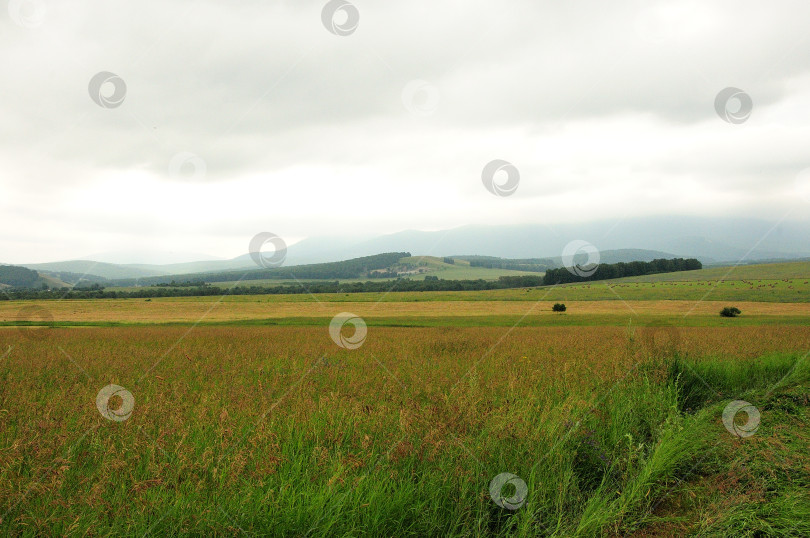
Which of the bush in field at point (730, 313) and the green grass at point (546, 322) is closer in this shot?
the green grass at point (546, 322)

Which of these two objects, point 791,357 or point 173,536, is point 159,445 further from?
point 791,357

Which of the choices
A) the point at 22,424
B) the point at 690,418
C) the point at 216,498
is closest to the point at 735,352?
the point at 690,418

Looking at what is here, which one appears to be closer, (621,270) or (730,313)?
(730,313)

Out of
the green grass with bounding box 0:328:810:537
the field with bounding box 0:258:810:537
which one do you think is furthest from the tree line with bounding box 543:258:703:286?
the green grass with bounding box 0:328:810:537

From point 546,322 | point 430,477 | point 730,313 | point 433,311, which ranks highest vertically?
point 430,477

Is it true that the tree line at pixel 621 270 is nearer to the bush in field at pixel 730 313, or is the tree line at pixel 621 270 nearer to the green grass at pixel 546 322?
the bush in field at pixel 730 313

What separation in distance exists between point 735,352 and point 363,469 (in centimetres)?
1274

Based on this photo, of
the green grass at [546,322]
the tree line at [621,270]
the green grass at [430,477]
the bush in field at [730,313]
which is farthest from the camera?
the tree line at [621,270]

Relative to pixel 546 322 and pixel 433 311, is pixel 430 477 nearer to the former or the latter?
pixel 546 322

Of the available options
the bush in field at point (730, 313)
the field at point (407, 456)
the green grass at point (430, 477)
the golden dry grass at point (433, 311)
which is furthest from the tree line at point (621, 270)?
the green grass at point (430, 477)

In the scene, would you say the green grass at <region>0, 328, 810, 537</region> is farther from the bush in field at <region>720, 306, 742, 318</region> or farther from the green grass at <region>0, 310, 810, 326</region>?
the bush in field at <region>720, 306, 742, 318</region>

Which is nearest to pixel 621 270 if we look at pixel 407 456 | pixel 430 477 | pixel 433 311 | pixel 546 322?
pixel 433 311

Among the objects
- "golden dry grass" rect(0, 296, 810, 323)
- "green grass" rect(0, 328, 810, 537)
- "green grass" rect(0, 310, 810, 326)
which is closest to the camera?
"green grass" rect(0, 328, 810, 537)

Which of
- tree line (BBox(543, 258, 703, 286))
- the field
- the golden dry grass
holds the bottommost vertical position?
the golden dry grass
